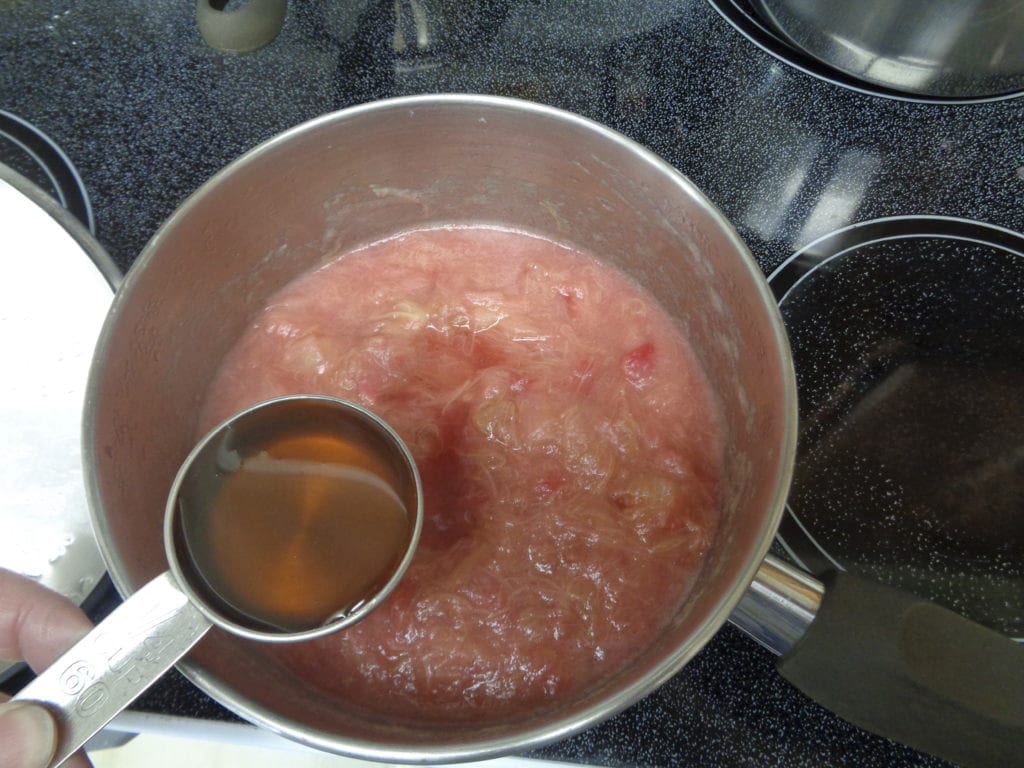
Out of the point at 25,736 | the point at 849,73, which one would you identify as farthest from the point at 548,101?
the point at 25,736

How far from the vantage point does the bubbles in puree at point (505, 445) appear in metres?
0.84

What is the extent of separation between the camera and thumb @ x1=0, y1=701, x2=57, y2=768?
0.57 m

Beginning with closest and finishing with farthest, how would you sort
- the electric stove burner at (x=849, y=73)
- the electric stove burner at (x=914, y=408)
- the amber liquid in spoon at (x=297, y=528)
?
the amber liquid in spoon at (x=297, y=528), the electric stove burner at (x=914, y=408), the electric stove burner at (x=849, y=73)

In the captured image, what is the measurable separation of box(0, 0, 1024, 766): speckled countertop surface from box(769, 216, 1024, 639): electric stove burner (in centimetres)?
8

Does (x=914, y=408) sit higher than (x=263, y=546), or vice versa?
(x=263, y=546)

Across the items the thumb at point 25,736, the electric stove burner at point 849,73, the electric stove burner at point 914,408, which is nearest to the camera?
the thumb at point 25,736

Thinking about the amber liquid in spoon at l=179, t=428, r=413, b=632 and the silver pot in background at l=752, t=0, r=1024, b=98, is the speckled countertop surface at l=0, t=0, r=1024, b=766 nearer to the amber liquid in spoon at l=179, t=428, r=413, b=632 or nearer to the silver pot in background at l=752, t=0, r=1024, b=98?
the silver pot in background at l=752, t=0, r=1024, b=98

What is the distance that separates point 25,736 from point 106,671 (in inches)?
2.7

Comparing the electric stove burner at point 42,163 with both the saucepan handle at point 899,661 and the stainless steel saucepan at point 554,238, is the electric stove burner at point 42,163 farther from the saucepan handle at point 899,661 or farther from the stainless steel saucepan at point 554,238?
the saucepan handle at point 899,661

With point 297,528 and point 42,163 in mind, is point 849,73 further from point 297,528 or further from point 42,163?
point 42,163

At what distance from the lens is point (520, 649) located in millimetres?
839

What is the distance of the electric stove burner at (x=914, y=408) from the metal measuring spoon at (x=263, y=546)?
1.62ft

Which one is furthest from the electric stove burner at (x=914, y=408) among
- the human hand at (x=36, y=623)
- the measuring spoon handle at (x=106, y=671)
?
the human hand at (x=36, y=623)

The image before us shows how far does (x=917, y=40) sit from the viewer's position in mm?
1011
